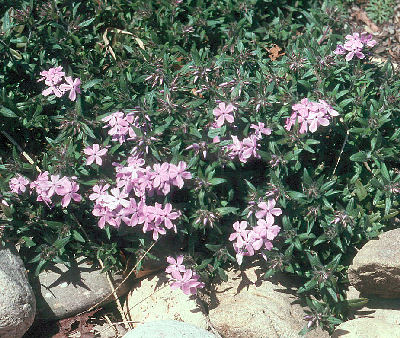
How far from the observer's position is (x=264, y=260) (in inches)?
182

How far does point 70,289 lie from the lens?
4.59 metres

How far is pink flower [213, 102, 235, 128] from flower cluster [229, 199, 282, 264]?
63 cm

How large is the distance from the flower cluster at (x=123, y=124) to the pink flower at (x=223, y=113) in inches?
19.5

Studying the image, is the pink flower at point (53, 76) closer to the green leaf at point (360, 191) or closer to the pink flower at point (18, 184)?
the pink flower at point (18, 184)

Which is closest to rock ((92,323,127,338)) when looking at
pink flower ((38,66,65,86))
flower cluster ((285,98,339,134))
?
pink flower ((38,66,65,86))

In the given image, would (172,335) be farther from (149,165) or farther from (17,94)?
(17,94)

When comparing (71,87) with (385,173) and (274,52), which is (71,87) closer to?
(274,52)

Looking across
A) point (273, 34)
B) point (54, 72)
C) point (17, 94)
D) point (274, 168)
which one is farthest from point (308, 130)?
point (17, 94)

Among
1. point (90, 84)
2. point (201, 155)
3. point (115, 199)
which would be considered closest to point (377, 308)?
point (201, 155)

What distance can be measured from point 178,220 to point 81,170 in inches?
32.4

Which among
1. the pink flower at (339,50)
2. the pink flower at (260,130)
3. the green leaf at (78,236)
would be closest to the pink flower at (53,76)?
the green leaf at (78,236)

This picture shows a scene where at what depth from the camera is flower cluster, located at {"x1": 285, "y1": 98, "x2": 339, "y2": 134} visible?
A: 4.12 meters

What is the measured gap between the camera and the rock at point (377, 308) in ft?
14.7

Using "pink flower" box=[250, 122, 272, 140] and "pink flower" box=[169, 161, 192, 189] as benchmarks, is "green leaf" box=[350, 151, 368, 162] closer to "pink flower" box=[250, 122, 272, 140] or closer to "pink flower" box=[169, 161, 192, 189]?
"pink flower" box=[250, 122, 272, 140]
